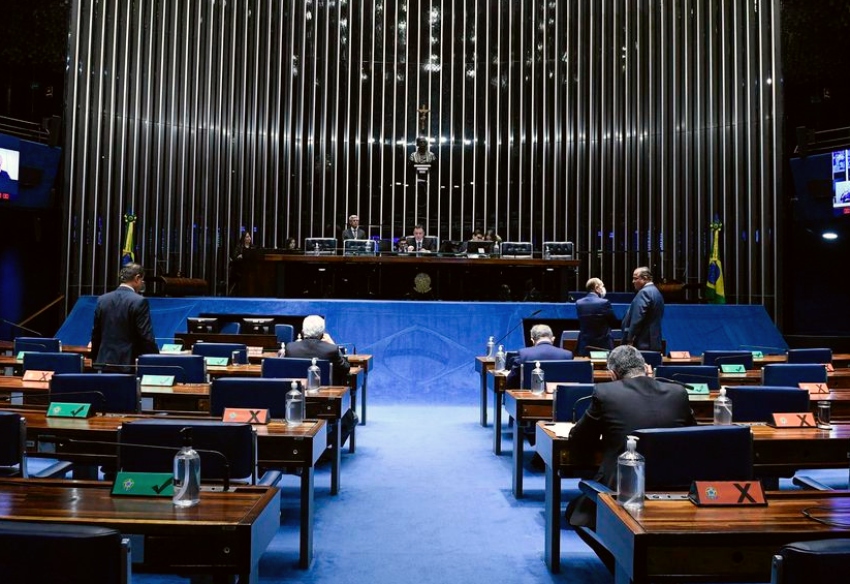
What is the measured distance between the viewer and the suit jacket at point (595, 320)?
766 cm

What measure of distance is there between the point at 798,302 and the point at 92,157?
562 inches

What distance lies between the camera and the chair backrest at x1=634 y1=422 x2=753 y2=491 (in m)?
2.49

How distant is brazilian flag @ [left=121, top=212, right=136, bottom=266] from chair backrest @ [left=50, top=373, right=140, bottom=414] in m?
10.4

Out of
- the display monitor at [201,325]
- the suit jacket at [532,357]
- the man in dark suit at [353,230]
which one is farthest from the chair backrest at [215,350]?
the man in dark suit at [353,230]

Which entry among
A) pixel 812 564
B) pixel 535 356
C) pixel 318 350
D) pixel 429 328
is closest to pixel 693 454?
pixel 812 564

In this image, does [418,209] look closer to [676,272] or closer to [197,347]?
[676,272]

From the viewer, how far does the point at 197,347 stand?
659 cm

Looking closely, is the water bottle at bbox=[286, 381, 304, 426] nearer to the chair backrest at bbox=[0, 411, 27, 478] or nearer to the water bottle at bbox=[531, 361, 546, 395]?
the chair backrest at bbox=[0, 411, 27, 478]

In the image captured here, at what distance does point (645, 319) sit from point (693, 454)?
4.39 m

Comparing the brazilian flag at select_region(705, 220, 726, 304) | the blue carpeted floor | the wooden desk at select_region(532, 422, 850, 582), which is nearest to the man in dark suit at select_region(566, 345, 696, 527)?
the wooden desk at select_region(532, 422, 850, 582)

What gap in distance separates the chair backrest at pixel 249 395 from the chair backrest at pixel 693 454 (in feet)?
6.21

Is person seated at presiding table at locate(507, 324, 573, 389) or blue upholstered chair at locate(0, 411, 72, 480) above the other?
person seated at presiding table at locate(507, 324, 573, 389)

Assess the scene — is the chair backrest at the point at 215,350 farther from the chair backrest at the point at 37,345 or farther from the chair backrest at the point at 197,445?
the chair backrest at the point at 197,445

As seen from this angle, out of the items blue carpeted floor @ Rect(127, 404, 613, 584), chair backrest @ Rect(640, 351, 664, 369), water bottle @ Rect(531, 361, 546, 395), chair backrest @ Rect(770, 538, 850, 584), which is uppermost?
chair backrest @ Rect(640, 351, 664, 369)
